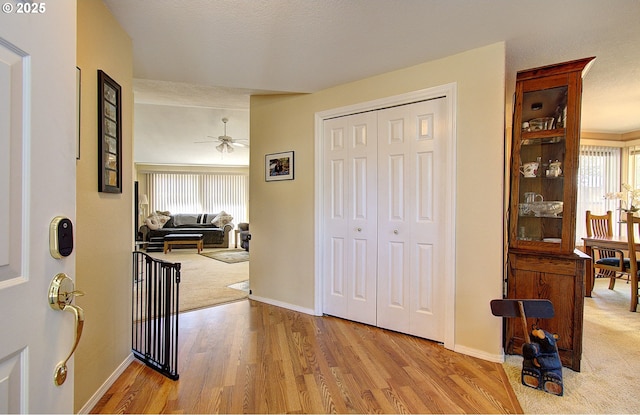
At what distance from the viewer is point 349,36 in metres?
2.22

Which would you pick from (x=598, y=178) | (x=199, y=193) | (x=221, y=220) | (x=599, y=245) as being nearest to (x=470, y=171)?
(x=599, y=245)

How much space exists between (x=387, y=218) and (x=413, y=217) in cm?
24

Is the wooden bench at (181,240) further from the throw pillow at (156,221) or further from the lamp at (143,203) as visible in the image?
the lamp at (143,203)

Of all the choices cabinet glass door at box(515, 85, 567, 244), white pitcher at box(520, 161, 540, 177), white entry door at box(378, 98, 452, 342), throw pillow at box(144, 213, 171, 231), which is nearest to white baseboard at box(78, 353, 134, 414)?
white entry door at box(378, 98, 452, 342)

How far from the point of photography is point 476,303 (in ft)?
7.88

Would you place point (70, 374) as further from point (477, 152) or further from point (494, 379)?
point (477, 152)

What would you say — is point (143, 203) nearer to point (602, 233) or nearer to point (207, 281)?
point (207, 281)

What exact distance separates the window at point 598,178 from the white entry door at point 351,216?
14.0 feet

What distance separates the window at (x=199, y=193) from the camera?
373 inches

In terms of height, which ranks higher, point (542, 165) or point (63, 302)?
point (542, 165)

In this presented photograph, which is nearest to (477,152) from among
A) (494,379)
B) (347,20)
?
(347,20)

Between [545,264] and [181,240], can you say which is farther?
[181,240]

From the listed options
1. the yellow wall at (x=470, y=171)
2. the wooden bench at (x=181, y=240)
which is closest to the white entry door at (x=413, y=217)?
the yellow wall at (x=470, y=171)

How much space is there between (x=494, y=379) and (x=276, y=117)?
3140 millimetres
